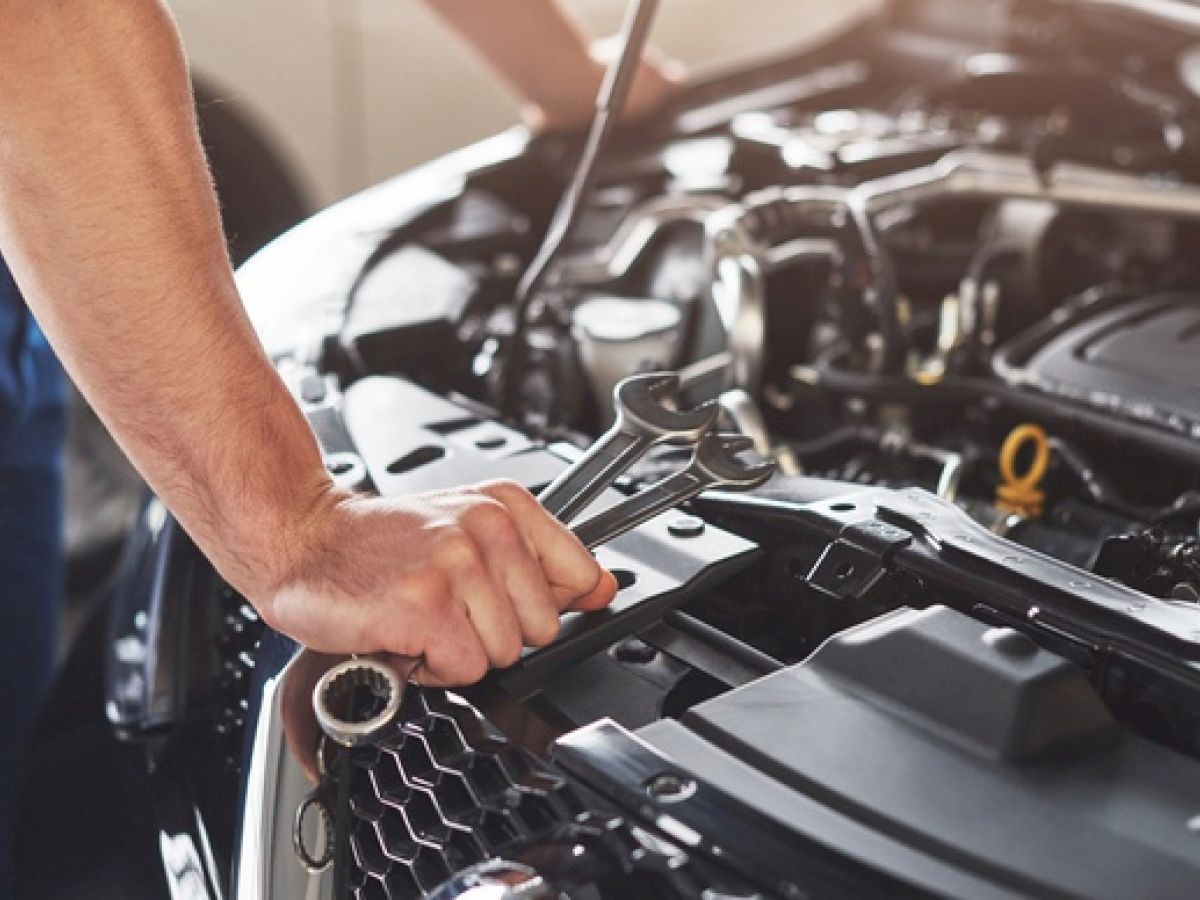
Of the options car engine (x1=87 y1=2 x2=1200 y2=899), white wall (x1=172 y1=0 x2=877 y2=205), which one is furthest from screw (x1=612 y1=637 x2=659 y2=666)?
white wall (x1=172 y1=0 x2=877 y2=205)

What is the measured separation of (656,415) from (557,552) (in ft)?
0.60

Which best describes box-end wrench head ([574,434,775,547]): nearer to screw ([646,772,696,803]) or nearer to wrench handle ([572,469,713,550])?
wrench handle ([572,469,713,550])

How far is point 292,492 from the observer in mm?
870

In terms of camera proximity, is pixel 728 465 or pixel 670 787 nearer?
pixel 670 787

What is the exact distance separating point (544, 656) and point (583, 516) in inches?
5.4

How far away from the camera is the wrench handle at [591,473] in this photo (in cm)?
91

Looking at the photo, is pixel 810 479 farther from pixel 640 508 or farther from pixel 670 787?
pixel 670 787

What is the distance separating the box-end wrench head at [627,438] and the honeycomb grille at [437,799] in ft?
0.49

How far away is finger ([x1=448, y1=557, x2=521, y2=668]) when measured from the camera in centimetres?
79

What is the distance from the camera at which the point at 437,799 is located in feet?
2.56

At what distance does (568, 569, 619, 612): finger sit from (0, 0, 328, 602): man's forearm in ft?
0.51

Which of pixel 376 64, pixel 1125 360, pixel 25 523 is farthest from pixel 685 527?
pixel 376 64

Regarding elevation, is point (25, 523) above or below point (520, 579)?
below

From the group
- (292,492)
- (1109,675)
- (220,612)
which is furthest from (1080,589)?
(220,612)
